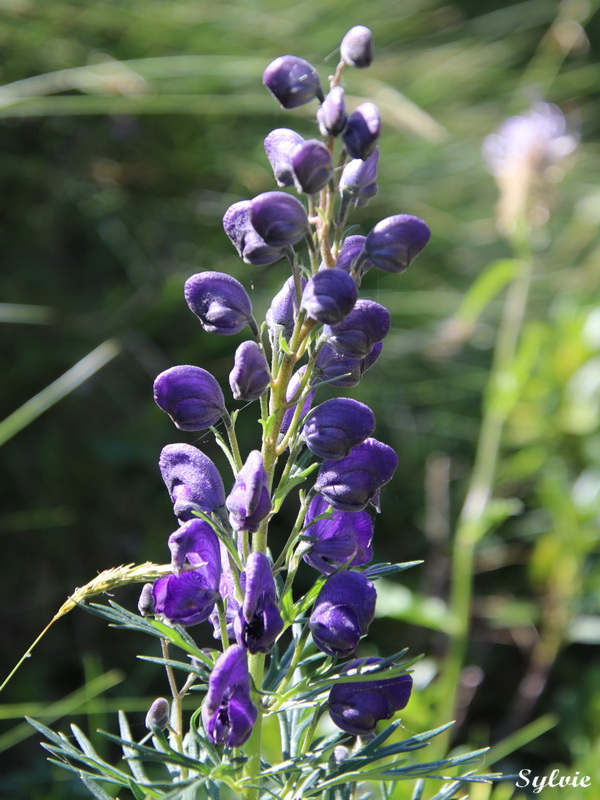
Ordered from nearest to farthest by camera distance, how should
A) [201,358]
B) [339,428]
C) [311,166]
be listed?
[311,166]
[339,428]
[201,358]

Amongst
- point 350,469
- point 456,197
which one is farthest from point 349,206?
point 456,197

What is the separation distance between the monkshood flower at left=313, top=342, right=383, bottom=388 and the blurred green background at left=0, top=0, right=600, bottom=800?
34.0 inches

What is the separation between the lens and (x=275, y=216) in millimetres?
912

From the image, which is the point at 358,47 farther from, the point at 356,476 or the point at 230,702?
the point at 230,702

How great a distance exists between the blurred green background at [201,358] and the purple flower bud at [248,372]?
862 millimetres

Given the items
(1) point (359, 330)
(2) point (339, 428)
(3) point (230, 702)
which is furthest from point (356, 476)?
(3) point (230, 702)

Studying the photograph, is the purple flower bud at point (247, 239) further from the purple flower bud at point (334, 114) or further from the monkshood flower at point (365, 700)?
the monkshood flower at point (365, 700)

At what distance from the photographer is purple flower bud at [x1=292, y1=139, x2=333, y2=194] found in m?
0.87

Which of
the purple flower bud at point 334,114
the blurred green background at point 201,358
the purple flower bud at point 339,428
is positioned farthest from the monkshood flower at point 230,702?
the blurred green background at point 201,358

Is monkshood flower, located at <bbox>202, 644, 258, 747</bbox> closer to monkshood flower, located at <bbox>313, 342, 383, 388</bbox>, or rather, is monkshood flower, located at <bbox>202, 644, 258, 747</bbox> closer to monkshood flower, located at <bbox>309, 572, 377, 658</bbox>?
monkshood flower, located at <bbox>309, 572, 377, 658</bbox>

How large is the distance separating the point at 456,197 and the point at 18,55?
6.49 ft

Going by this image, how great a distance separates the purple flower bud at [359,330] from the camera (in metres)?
0.95

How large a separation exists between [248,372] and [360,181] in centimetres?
26

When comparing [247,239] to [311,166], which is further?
[247,239]
